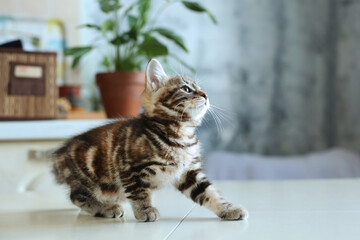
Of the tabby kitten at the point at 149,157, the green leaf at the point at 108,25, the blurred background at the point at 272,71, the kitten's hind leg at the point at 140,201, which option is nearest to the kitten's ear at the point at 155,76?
the tabby kitten at the point at 149,157

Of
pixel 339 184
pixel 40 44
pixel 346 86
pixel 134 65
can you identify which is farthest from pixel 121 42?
pixel 346 86

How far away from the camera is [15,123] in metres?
1.60

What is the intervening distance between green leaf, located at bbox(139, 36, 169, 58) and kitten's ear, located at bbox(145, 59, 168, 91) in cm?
80

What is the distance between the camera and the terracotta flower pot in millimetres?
1717

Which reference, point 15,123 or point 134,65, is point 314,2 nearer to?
point 134,65

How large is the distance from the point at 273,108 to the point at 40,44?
1506mm

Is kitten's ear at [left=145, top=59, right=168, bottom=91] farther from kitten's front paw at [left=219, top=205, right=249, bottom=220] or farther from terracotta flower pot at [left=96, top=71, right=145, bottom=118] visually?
terracotta flower pot at [left=96, top=71, right=145, bottom=118]

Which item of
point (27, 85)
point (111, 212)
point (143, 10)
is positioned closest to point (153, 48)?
point (143, 10)

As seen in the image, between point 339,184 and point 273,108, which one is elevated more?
point 339,184

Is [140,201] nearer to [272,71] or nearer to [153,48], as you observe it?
[153,48]

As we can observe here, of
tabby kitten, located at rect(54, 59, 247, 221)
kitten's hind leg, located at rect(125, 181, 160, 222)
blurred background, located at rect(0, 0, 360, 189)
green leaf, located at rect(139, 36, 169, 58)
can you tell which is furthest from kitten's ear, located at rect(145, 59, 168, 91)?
blurred background, located at rect(0, 0, 360, 189)

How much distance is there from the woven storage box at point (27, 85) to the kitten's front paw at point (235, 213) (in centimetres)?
112

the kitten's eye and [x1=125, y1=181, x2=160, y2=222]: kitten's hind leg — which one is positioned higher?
the kitten's eye

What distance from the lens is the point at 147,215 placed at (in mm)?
746
